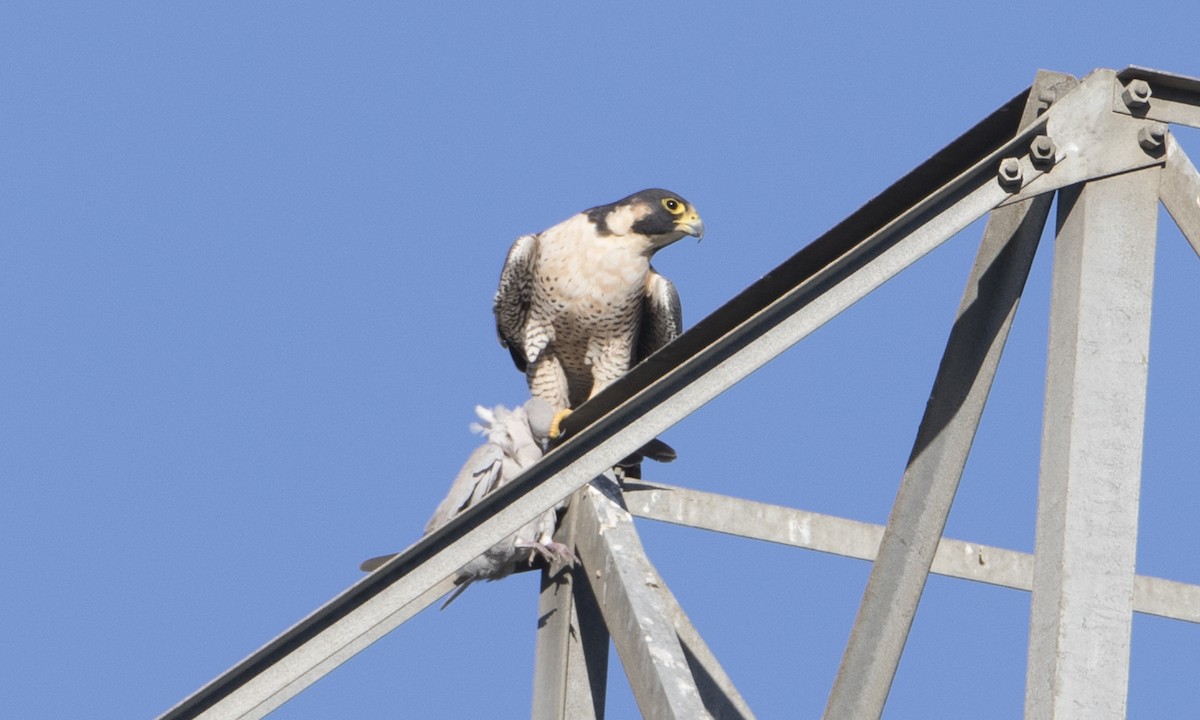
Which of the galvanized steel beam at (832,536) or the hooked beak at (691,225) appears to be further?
the hooked beak at (691,225)

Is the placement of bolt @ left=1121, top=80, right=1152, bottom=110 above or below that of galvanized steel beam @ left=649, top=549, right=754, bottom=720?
above

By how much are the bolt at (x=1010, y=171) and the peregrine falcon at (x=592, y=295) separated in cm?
387

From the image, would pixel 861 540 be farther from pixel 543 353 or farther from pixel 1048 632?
pixel 1048 632

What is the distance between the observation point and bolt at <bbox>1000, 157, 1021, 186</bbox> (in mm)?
4184

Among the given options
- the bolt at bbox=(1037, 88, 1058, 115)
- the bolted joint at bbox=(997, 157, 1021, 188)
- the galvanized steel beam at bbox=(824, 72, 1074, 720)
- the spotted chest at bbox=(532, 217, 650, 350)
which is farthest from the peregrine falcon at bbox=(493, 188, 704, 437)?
the bolted joint at bbox=(997, 157, 1021, 188)

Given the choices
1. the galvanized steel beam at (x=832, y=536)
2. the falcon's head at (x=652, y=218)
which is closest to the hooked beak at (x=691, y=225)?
the falcon's head at (x=652, y=218)

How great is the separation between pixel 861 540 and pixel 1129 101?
2.63 meters

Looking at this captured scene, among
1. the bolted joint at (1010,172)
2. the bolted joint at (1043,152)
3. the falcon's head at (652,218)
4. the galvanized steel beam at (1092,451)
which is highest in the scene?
the falcon's head at (652,218)

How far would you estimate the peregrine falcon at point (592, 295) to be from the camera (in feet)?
26.3

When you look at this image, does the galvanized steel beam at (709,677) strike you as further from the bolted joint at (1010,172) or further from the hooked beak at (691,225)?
the hooked beak at (691,225)

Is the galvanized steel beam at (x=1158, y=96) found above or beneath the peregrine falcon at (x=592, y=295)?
Answer: beneath

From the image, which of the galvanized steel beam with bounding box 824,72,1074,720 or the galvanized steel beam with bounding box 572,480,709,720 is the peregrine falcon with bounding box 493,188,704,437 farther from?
the galvanized steel beam with bounding box 824,72,1074,720

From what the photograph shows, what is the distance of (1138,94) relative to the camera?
4.21m

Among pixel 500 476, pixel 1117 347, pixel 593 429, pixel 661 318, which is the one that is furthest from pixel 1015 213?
pixel 661 318
